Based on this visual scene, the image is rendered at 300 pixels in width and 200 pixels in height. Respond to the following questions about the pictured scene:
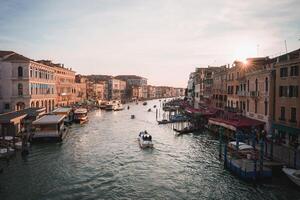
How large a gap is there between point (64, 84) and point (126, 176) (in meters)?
72.2

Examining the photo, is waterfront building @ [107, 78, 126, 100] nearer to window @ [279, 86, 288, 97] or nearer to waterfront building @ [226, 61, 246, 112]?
waterfront building @ [226, 61, 246, 112]

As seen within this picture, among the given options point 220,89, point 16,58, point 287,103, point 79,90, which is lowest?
point 287,103

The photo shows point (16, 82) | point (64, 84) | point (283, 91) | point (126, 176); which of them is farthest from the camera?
point (64, 84)

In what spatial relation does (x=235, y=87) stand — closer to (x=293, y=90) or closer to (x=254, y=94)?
(x=254, y=94)

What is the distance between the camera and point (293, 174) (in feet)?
77.5

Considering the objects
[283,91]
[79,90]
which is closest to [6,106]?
[283,91]

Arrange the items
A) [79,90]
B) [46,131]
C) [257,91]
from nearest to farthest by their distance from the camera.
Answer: [257,91]
[46,131]
[79,90]

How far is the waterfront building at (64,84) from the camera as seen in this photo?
86875 mm

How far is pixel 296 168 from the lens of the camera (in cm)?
2528

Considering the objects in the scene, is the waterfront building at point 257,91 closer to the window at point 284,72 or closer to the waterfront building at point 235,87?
the waterfront building at point 235,87

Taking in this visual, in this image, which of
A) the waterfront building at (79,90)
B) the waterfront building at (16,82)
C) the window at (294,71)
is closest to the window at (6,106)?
the waterfront building at (16,82)

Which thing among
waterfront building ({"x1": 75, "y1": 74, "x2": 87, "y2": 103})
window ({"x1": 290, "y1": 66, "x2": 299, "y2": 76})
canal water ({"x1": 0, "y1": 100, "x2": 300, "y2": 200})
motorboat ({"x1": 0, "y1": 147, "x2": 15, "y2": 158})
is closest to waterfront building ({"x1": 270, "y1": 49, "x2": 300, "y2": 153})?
window ({"x1": 290, "y1": 66, "x2": 299, "y2": 76})

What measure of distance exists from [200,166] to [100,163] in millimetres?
11085

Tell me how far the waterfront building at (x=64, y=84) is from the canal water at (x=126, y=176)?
1930 inches
